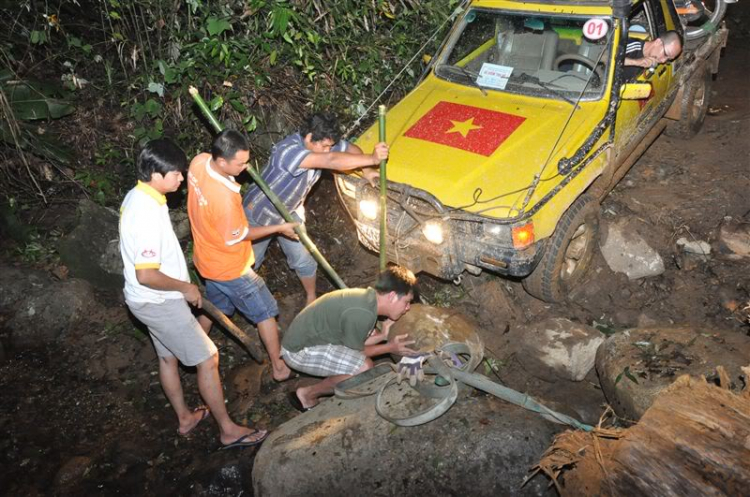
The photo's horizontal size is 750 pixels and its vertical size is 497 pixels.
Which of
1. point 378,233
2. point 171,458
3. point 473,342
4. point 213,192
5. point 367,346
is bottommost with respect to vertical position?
point 171,458

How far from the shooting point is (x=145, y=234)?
312cm

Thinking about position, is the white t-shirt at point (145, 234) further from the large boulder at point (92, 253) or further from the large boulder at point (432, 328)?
the large boulder at point (92, 253)

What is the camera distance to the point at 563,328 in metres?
4.34

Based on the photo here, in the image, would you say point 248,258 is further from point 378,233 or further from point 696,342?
point 696,342

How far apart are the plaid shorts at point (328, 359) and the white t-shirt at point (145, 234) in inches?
40.2

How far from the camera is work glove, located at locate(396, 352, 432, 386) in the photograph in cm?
311

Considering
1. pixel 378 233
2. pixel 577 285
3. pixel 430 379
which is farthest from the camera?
pixel 577 285

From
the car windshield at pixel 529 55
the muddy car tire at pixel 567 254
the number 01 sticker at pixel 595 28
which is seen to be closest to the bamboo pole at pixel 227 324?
the muddy car tire at pixel 567 254

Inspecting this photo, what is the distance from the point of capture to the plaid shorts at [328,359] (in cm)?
369

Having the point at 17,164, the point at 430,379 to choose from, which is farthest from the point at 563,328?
the point at 17,164

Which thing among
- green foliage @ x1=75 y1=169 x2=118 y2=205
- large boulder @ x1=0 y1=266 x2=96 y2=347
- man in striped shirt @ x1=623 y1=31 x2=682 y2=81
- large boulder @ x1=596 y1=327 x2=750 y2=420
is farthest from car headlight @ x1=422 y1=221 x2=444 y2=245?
green foliage @ x1=75 y1=169 x2=118 y2=205

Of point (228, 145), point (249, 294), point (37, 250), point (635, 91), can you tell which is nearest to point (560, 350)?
point (635, 91)

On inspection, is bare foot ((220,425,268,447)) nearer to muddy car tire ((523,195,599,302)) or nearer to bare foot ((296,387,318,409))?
bare foot ((296,387,318,409))

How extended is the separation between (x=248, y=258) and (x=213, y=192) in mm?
567
